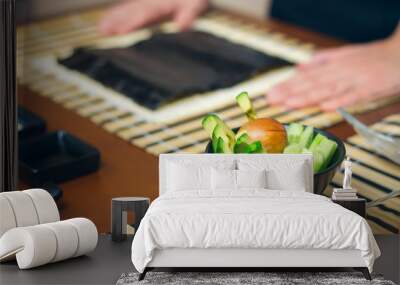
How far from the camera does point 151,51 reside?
6.89m

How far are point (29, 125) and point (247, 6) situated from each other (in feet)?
6.11

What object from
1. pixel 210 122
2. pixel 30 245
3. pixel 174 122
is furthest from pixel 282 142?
pixel 30 245

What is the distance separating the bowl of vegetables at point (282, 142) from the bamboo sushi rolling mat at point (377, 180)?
0.47 meters

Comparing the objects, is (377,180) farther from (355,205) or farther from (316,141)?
(355,205)

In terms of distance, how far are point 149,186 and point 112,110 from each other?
63 centimetres

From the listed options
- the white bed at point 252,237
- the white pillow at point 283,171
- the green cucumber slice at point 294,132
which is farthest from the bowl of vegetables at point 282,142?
the white bed at point 252,237

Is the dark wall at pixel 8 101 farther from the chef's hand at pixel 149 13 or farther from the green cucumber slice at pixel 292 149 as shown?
the green cucumber slice at pixel 292 149

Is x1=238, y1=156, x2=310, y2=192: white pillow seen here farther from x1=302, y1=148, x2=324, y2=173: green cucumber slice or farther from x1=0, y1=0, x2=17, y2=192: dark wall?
x1=0, y1=0, x2=17, y2=192: dark wall

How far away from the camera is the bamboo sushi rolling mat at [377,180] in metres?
6.21

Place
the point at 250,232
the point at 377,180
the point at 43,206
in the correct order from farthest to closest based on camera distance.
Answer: the point at 377,180, the point at 43,206, the point at 250,232

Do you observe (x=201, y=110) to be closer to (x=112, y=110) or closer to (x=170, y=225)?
(x=112, y=110)

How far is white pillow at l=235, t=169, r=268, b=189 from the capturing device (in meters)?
5.46

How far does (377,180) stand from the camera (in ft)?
20.6

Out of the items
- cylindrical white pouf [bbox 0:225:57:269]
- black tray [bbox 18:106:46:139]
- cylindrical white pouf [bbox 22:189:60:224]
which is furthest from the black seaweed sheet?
cylindrical white pouf [bbox 0:225:57:269]
